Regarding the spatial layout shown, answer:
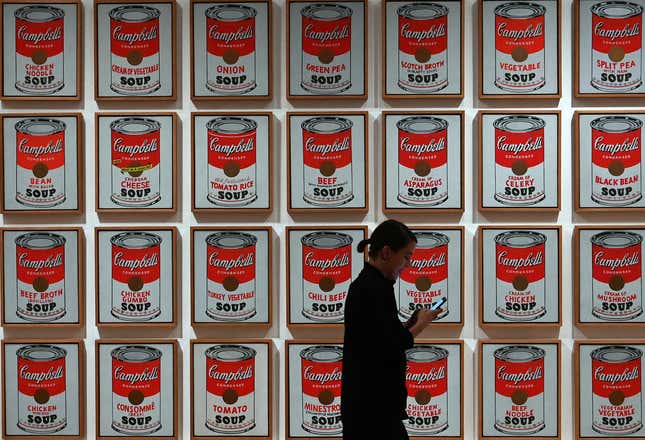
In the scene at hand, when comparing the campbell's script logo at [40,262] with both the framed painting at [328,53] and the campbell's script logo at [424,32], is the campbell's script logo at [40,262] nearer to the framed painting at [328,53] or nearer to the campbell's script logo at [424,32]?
the framed painting at [328,53]

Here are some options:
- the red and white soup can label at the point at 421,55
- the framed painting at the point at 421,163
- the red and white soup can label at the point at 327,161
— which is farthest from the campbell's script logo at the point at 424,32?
the red and white soup can label at the point at 327,161

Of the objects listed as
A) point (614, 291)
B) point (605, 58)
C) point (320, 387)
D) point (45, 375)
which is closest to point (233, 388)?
point (320, 387)

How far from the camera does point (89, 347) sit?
2729 mm

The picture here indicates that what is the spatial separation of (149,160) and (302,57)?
0.72 meters

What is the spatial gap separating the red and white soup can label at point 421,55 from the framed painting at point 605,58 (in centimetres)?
52

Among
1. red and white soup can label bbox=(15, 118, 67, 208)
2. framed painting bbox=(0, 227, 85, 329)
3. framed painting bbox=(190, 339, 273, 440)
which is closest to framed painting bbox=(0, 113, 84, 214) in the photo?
red and white soup can label bbox=(15, 118, 67, 208)

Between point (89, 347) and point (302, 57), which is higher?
point (302, 57)

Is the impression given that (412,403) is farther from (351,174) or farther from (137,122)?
(137,122)

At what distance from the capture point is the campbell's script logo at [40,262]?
2703 mm

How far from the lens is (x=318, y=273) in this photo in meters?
2.68

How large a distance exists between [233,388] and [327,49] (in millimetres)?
1375

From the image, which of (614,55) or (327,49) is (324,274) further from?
(614,55)

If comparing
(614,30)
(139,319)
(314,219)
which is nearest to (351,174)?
(314,219)

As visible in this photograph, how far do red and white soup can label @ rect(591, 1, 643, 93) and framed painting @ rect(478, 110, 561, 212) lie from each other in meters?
0.24
